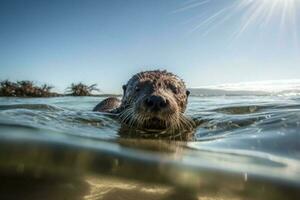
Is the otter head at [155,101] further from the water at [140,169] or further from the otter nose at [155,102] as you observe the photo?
the water at [140,169]

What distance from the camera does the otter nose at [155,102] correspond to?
6.34m

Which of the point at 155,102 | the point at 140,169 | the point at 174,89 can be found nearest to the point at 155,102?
the point at 155,102

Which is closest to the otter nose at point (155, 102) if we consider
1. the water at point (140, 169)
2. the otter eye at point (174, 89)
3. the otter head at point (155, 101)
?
the otter head at point (155, 101)

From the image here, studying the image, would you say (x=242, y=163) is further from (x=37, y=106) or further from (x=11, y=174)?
(x=37, y=106)

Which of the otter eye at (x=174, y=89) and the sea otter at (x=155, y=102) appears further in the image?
the otter eye at (x=174, y=89)

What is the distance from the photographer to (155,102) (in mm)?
6344

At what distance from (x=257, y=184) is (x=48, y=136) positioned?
231cm

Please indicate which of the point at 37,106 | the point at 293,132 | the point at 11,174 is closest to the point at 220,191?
the point at 11,174

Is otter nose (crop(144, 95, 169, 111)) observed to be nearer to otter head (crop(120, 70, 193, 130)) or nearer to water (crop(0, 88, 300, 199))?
otter head (crop(120, 70, 193, 130))

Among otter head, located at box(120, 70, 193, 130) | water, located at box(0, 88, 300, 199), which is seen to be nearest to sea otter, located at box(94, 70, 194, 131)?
otter head, located at box(120, 70, 193, 130)

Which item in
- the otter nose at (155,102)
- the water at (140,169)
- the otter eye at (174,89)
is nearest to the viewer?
the water at (140,169)

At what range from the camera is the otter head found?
638 cm

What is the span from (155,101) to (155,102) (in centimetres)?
2

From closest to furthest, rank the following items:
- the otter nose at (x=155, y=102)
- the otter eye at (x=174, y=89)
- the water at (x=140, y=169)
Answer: the water at (x=140, y=169), the otter nose at (x=155, y=102), the otter eye at (x=174, y=89)
